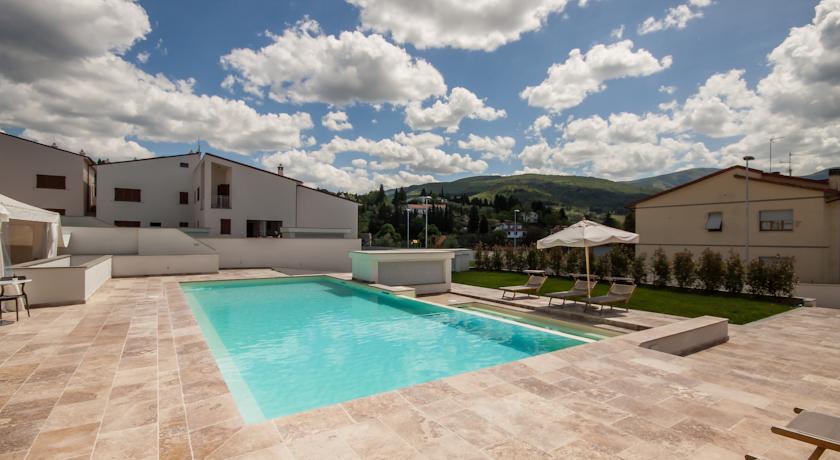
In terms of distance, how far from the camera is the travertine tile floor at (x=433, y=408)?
10.3 ft

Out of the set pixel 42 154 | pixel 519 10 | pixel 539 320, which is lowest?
pixel 539 320

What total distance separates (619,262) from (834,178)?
14.9 m

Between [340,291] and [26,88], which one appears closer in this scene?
[340,291]

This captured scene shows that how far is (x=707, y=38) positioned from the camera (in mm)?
12891

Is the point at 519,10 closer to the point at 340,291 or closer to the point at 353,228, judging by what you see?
the point at 340,291

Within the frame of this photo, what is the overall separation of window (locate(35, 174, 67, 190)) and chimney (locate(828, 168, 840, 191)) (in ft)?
159

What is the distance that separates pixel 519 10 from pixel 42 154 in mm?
32827

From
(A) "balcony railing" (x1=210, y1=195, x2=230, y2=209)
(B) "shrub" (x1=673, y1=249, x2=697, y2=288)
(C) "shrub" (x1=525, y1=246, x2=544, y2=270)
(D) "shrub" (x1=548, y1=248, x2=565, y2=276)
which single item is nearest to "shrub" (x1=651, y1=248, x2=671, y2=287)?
(B) "shrub" (x1=673, y1=249, x2=697, y2=288)

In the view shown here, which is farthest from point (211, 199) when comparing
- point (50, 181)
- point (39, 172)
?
point (39, 172)

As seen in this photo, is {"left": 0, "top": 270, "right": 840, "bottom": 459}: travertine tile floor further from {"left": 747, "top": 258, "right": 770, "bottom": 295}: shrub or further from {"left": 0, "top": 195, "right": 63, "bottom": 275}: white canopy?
{"left": 747, "top": 258, "right": 770, "bottom": 295}: shrub

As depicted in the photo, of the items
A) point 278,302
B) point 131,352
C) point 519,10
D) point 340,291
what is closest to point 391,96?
point 519,10

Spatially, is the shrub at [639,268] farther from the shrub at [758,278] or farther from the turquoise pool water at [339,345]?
the turquoise pool water at [339,345]

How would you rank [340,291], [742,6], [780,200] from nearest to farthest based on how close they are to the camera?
[742,6] < [340,291] < [780,200]

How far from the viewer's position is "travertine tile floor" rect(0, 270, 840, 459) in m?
3.15
